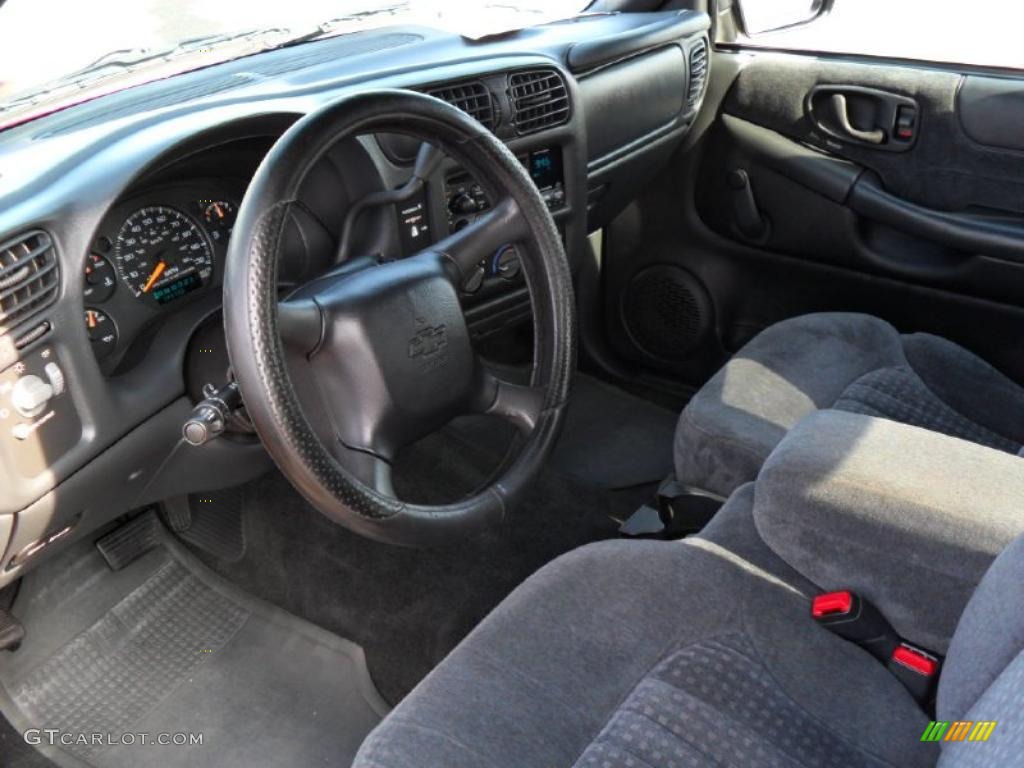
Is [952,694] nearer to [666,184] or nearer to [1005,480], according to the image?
[1005,480]

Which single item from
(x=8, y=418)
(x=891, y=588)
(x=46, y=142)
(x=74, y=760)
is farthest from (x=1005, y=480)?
(x=74, y=760)

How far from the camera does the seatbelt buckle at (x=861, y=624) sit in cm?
132

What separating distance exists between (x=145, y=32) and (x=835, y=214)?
1.58m

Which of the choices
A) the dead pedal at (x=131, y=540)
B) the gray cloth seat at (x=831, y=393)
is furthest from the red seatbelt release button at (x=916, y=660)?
the dead pedal at (x=131, y=540)

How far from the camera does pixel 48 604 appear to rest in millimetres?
1985

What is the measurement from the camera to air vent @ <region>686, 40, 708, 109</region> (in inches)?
102

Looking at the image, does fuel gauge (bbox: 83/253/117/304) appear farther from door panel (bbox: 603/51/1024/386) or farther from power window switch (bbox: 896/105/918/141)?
power window switch (bbox: 896/105/918/141)

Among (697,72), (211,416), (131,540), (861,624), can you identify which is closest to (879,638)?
(861,624)

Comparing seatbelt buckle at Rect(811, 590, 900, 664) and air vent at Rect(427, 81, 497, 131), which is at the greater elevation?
air vent at Rect(427, 81, 497, 131)

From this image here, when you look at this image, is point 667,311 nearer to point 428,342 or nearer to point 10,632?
point 428,342

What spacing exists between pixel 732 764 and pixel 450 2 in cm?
183

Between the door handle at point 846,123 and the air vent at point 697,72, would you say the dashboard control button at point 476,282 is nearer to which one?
the air vent at point 697,72

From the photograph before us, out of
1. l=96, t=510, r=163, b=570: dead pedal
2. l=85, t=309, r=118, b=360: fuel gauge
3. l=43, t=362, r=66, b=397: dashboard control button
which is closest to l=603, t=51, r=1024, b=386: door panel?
l=96, t=510, r=163, b=570: dead pedal

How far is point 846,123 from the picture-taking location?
98.9 inches
